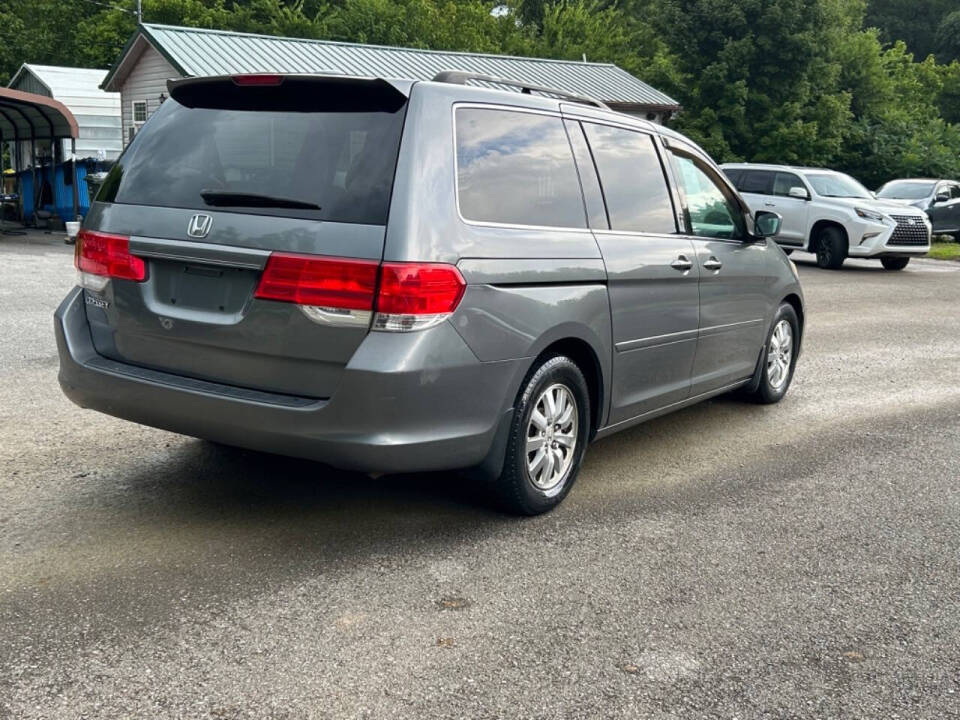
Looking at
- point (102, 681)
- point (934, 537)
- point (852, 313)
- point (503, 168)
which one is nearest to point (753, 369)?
point (934, 537)

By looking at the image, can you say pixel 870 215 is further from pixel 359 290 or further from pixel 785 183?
pixel 359 290

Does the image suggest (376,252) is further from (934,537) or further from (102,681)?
(934,537)

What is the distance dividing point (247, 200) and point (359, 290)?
0.64 metres

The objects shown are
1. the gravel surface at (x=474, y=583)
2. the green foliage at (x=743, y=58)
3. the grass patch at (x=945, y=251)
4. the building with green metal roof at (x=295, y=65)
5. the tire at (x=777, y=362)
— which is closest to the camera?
the gravel surface at (x=474, y=583)

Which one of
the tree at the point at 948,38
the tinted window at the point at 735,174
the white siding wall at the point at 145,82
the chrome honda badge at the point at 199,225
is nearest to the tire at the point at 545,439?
the chrome honda badge at the point at 199,225

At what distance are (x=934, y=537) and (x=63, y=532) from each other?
145 inches

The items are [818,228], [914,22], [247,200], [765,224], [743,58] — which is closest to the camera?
[247,200]

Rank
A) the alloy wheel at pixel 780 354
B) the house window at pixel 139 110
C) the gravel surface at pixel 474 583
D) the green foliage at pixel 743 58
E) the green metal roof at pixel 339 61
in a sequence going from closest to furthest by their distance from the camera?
1. the gravel surface at pixel 474 583
2. the alloy wheel at pixel 780 354
3. the green metal roof at pixel 339 61
4. the house window at pixel 139 110
5. the green foliage at pixel 743 58

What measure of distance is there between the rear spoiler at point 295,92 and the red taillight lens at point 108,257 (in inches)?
26.6

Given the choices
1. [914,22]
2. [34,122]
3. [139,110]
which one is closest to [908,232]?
[34,122]

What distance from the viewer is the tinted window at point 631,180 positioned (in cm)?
506

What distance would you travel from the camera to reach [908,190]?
2505 cm

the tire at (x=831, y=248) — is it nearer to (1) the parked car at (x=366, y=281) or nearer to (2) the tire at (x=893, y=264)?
(2) the tire at (x=893, y=264)

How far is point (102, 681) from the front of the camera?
9.89 ft
